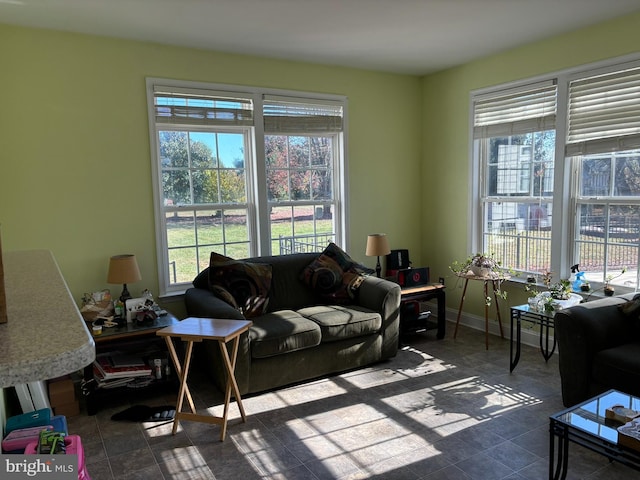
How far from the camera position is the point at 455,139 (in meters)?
4.92

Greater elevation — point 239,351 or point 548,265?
point 548,265

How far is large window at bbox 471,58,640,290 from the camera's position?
141 inches

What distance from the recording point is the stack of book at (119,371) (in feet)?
10.6

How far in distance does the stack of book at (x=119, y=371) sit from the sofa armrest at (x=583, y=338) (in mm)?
2855

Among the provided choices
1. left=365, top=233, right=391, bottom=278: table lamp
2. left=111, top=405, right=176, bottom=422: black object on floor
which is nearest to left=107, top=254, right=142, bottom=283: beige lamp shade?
left=111, top=405, right=176, bottom=422: black object on floor

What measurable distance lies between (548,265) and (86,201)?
3.97 meters

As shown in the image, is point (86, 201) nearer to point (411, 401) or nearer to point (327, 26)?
point (327, 26)

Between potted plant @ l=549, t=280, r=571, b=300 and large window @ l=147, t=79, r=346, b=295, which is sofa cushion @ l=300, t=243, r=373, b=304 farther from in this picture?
potted plant @ l=549, t=280, r=571, b=300

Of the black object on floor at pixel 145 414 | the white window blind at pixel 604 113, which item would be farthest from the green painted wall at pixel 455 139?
the black object on floor at pixel 145 414

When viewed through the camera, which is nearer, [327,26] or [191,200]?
[327,26]

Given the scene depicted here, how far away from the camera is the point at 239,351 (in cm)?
322

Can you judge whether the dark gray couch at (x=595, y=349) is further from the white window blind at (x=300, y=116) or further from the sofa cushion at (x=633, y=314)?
the white window blind at (x=300, y=116)

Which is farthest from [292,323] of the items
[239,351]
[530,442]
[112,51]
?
[112,51]

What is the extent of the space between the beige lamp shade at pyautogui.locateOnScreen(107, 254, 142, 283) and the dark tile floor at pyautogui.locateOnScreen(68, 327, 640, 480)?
89cm
